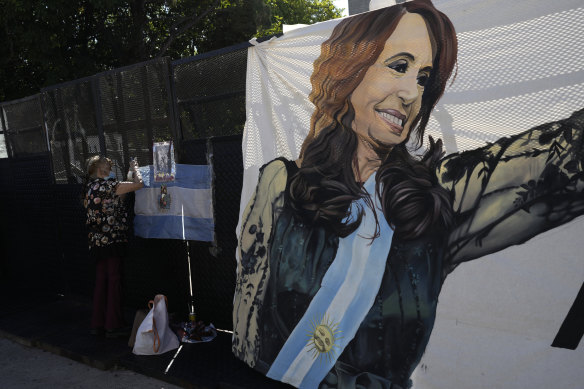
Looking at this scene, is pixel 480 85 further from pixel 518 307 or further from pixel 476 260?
pixel 518 307

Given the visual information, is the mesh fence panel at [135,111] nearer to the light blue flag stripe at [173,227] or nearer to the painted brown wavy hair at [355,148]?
the light blue flag stripe at [173,227]

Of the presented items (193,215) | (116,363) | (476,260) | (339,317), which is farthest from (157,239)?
(476,260)

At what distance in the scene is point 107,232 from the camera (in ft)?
18.1

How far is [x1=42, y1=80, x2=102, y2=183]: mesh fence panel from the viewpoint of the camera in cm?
661

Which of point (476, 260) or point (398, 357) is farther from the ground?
point (476, 260)

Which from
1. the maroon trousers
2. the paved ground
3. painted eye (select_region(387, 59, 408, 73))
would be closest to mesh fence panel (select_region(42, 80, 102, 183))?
the maroon trousers

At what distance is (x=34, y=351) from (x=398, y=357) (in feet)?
14.0

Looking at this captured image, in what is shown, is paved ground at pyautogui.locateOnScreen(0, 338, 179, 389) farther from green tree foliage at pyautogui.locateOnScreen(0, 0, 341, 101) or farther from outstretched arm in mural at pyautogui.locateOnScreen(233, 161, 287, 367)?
green tree foliage at pyautogui.locateOnScreen(0, 0, 341, 101)

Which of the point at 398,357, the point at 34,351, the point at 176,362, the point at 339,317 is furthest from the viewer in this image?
the point at 34,351

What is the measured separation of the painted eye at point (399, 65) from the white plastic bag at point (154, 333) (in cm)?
312

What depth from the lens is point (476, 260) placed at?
126 inches

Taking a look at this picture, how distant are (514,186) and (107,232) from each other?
415cm

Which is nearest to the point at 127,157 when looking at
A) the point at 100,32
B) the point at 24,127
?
the point at 24,127

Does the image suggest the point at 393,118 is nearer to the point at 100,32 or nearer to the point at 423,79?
the point at 423,79
